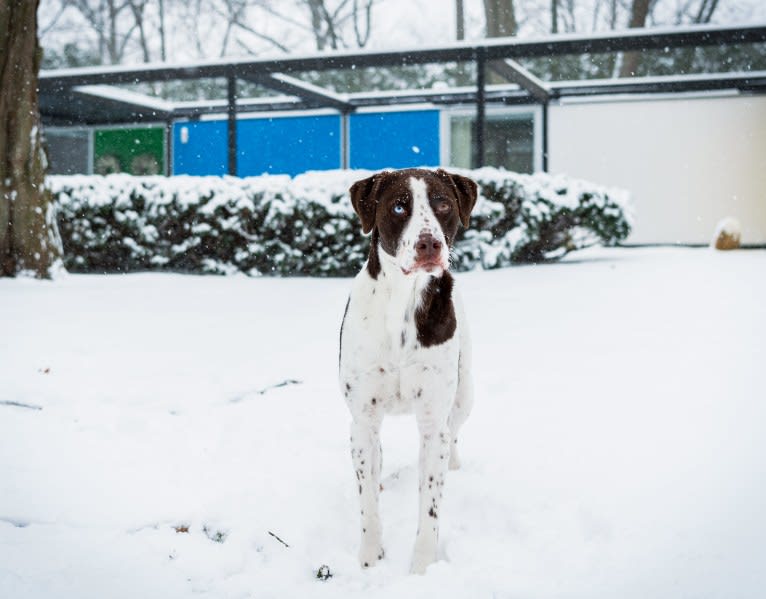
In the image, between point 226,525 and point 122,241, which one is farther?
point 122,241

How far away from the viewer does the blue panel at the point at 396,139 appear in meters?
18.1

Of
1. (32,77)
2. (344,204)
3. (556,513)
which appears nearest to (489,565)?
(556,513)

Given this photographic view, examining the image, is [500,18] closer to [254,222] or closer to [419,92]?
[419,92]

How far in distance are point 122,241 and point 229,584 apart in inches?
347

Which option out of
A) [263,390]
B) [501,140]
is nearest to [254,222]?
[263,390]

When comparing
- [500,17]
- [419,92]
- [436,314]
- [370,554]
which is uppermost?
[500,17]

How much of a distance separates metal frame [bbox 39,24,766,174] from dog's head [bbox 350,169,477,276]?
920 centimetres

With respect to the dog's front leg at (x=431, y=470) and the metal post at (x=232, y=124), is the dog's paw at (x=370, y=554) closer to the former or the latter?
the dog's front leg at (x=431, y=470)

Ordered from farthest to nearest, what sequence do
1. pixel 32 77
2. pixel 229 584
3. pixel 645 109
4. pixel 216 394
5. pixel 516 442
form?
pixel 645 109
pixel 32 77
pixel 216 394
pixel 516 442
pixel 229 584

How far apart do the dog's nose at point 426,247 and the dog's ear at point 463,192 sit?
0.44 m

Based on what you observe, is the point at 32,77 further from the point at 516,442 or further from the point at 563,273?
the point at 516,442

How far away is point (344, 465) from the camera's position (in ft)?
11.7

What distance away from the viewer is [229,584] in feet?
8.21

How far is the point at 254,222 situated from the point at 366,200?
7300 millimetres
